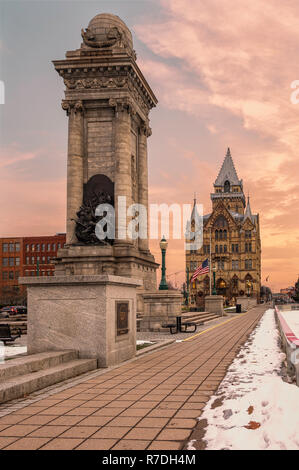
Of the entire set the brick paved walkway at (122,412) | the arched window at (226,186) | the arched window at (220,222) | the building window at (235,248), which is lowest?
the brick paved walkway at (122,412)

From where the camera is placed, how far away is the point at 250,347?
626 inches

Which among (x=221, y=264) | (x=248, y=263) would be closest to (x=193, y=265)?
(x=221, y=264)

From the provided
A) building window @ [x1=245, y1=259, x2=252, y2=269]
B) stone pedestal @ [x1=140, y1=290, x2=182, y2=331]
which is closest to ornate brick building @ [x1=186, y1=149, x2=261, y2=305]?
building window @ [x1=245, y1=259, x2=252, y2=269]

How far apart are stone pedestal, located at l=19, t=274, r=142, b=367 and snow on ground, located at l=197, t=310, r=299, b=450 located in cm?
314

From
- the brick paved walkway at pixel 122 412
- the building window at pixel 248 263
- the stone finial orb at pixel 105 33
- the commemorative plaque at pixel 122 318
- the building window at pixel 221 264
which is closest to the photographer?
the brick paved walkway at pixel 122 412

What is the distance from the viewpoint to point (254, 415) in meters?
6.41

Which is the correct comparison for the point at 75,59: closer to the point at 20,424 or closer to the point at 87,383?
the point at 87,383

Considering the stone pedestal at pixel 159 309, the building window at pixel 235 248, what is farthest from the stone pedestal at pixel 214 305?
the building window at pixel 235 248

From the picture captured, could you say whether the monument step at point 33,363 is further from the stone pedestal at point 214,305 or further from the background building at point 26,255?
the background building at point 26,255

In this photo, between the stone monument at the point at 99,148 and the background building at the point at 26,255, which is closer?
the stone monument at the point at 99,148

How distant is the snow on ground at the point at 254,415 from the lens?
535 cm

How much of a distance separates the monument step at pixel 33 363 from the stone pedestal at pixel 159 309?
1436cm

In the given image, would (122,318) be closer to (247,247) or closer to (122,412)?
(122,412)
